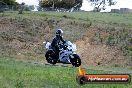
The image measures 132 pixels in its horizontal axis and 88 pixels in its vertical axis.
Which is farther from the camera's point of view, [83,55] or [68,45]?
[83,55]

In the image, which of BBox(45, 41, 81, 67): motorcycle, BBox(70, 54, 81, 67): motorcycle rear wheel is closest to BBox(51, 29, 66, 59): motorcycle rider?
BBox(45, 41, 81, 67): motorcycle

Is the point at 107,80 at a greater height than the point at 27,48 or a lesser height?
greater

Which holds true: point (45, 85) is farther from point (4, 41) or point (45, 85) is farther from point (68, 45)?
point (4, 41)

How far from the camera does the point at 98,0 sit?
400ft

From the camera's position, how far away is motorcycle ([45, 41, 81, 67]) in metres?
29.8

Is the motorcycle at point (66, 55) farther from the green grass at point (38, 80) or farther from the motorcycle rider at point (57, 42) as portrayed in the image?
the green grass at point (38, 80)

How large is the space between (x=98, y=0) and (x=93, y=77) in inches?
4141

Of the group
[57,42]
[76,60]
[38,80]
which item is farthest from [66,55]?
[38,80]

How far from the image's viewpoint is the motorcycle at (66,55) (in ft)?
97.9

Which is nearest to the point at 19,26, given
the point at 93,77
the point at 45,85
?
the point at 45,85

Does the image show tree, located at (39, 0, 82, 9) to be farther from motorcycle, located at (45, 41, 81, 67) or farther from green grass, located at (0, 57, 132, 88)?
green grass, located at (0, 57, 132, 88)

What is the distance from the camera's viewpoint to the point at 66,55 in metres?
30.1

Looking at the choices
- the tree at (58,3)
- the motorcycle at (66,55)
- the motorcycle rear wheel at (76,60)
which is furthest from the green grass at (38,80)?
the tree at (58,3)

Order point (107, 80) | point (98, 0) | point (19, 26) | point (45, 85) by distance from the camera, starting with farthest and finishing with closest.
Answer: point (98, 0)
point (19, 26)
point (45, 85)
point (107, 80)
